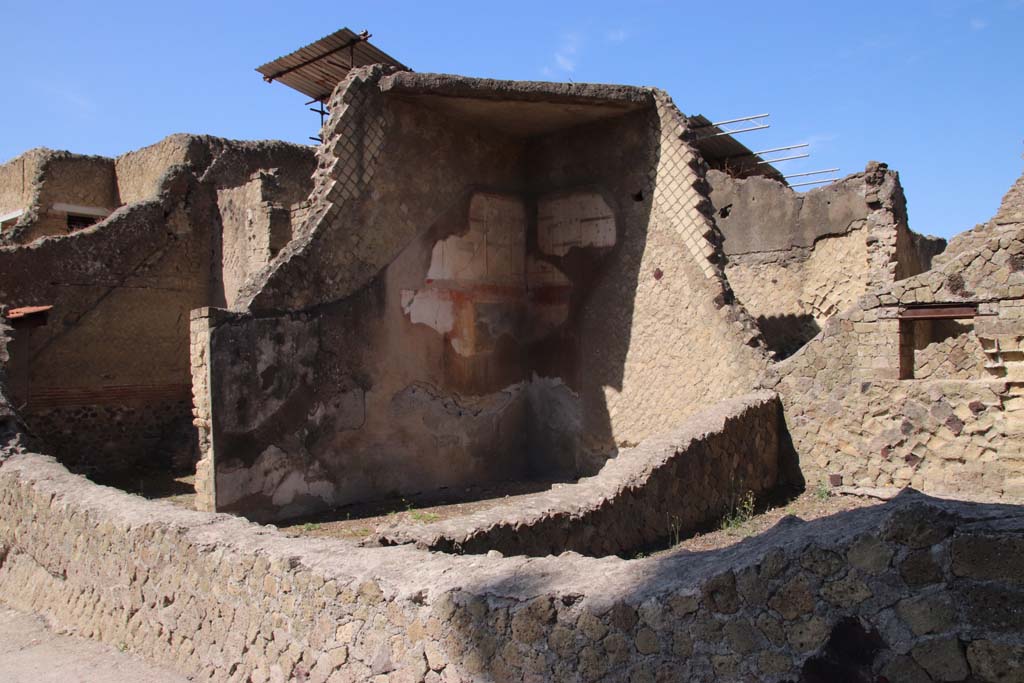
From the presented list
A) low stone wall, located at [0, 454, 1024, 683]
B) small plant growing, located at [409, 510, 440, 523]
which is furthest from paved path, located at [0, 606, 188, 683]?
small plant growing, located at [409, 510, 440, 523]

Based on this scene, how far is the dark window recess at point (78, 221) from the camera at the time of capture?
14609 millimetres

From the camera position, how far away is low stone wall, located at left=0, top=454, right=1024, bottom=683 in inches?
90.4

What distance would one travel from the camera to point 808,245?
37.0ft

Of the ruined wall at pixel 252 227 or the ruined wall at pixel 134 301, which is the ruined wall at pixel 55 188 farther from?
the ruined wall at pixel 252 227

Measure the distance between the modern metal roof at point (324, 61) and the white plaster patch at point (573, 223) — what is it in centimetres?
475

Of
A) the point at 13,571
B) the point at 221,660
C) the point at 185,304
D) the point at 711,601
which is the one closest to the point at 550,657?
the point at 711,601

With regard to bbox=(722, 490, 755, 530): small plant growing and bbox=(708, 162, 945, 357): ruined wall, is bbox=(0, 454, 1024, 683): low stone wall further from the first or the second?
bbox=(708, 162, 945, 357): ruined wall

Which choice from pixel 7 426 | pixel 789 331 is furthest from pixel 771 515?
pixel 7 426

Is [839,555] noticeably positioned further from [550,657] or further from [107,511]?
[107,511]

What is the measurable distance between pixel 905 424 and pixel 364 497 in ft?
16.2

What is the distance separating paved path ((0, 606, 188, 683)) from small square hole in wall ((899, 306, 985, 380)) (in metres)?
6.09

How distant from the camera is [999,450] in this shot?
666 centimetres

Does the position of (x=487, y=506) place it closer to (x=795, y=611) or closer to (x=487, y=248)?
(x=487, y=248)

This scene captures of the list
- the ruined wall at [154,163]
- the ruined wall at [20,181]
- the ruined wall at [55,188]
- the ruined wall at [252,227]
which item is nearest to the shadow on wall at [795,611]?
the ruined wall at [252,227]
